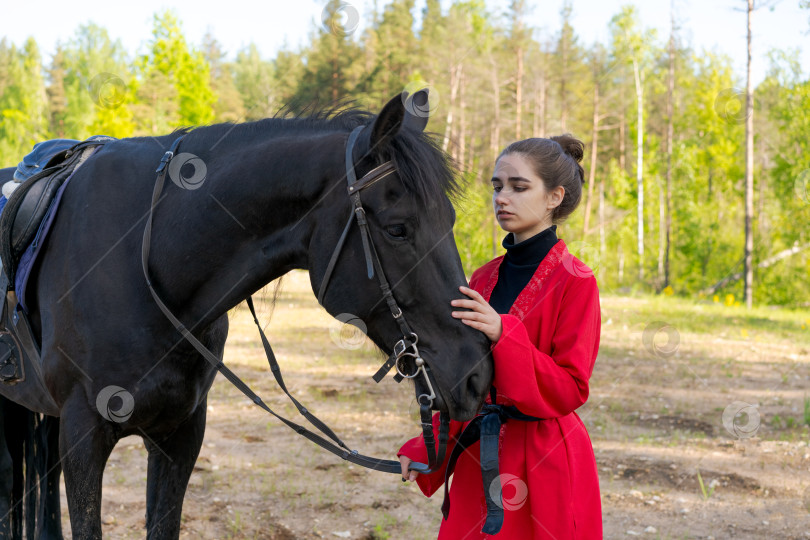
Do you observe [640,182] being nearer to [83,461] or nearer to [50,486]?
[50,486]

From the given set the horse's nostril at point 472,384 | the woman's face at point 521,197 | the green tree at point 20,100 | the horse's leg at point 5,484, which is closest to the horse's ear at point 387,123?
the woman's face at point 521,197

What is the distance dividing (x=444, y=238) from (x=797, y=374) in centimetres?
862

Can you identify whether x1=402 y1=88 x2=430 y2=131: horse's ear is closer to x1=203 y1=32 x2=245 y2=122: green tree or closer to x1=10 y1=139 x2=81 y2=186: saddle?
x1=10 y1=139 x2=81 y2=186: saddle

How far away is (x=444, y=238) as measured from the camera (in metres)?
1.96

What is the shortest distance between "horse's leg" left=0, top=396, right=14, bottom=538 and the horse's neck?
6.01ft

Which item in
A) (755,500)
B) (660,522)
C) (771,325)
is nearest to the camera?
(660,522)

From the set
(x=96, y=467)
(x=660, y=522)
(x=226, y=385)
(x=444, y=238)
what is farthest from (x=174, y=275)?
(x=226, y=385)

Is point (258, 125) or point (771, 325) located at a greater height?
point (258, 125)

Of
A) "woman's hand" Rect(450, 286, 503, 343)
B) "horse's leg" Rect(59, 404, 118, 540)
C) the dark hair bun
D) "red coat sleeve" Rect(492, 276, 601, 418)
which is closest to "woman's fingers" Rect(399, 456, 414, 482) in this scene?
"red coat sleeve" Rect(492, 276, 601, 418)

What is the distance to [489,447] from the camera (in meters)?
2.05

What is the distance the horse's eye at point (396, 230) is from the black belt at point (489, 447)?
0.69 m

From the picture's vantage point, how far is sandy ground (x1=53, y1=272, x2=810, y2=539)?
4125mm

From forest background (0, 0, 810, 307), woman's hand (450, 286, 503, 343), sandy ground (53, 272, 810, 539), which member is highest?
forest background (0, 0, 810, 307)

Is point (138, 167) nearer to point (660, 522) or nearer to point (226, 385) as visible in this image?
point (660, 522)
